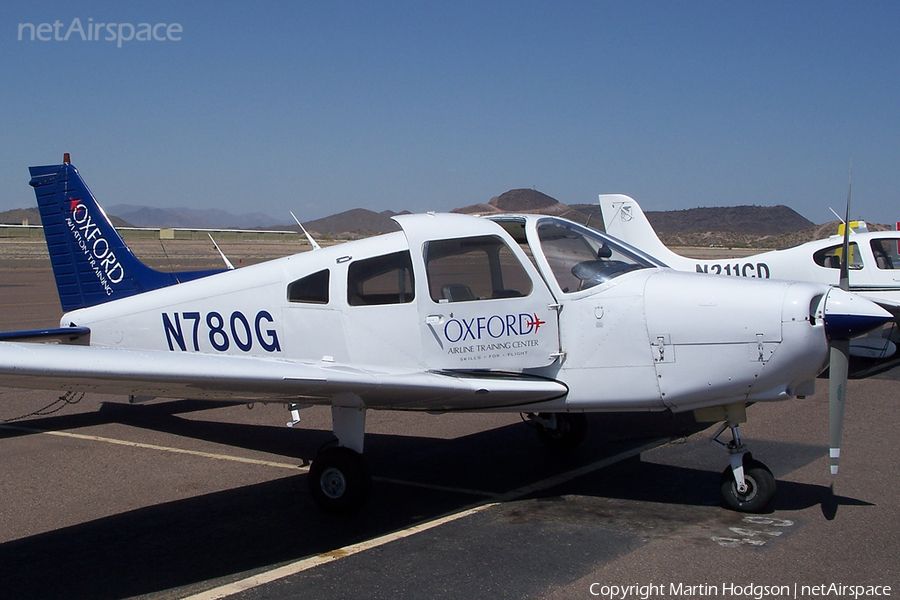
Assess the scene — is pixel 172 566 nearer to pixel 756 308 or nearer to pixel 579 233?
pixel 579 233

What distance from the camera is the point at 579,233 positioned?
5.70 m

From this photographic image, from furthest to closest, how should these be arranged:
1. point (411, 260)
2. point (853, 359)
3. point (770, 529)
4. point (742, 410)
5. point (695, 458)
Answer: point (853, 359)
point (695, 458)
point (411, 260)
point (742, 410)
point (770, 529)

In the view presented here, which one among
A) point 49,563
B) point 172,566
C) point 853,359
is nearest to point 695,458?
point 172,566

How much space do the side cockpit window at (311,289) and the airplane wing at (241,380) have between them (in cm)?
56

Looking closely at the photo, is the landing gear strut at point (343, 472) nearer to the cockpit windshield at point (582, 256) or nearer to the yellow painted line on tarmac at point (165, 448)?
the yellow painted line on tarmac at point (165, 448)

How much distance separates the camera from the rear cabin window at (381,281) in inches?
220

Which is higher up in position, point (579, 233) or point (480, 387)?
point (579, 233)

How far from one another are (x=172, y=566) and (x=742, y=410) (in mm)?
3861

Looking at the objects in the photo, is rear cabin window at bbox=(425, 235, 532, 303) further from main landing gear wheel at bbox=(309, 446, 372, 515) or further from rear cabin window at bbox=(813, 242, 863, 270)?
rear cabin window at bbox=(813, 242, 863, 270)

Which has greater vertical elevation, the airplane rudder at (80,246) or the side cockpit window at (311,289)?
the airplane rudder at (80,246)

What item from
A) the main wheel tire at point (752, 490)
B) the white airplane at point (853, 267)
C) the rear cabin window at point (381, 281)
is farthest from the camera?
the white airplane at point (853, 267)

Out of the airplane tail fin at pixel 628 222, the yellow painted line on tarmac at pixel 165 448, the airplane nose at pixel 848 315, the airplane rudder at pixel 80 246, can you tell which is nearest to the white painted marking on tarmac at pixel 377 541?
the yellow painted line on tarmac at pixel 165 448

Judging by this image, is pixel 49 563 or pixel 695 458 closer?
pixel 49 563

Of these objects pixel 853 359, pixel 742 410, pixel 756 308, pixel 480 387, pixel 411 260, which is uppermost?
pixel 411 260
